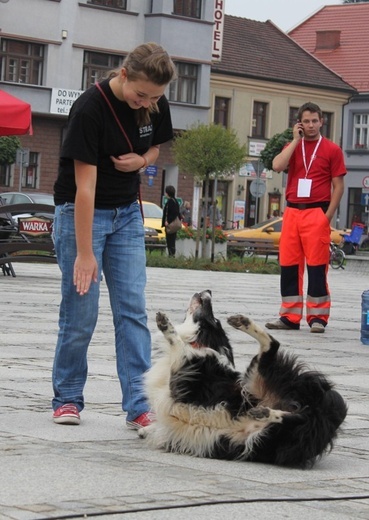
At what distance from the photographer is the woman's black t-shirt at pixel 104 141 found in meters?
6.41

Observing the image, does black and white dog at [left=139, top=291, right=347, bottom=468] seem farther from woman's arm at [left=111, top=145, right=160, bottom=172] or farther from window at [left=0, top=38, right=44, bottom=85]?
window at [left=0, top=38, right=44, bottom=85]

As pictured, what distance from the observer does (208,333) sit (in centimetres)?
603

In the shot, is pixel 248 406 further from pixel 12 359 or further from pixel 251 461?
pixel 12 359

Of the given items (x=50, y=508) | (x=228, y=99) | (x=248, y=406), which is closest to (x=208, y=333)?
(x=248, y=406)

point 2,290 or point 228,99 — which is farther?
point 228,99

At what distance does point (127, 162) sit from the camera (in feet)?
21.5

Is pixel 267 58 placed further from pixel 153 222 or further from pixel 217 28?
pixel 153 222

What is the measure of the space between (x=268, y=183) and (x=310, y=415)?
6223 cm

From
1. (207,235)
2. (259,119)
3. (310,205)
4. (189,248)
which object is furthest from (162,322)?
(259,119)

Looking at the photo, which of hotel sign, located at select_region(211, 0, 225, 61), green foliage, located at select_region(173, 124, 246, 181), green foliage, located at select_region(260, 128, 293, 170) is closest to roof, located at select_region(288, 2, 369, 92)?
green foliage, located at select_region(260, 128, 293, 170)

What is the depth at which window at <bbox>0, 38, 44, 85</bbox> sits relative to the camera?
5134 cm

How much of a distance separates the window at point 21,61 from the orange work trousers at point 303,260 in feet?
129

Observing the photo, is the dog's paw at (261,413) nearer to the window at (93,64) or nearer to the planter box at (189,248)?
the planter box at (189,248)

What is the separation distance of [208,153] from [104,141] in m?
29.7
